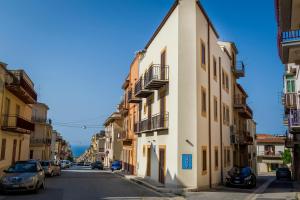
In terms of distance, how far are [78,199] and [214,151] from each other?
1102 cm

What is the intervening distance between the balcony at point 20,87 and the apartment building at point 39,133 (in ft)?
67.8

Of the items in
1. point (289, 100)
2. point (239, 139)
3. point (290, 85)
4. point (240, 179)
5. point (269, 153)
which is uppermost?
point (290, 85)

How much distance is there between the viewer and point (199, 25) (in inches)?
784

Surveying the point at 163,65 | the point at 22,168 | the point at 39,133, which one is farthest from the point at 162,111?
the point at 39,133

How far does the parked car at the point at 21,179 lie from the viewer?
14366mm

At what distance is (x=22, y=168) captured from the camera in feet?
52.9

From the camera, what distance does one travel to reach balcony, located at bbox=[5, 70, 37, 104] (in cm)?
2372

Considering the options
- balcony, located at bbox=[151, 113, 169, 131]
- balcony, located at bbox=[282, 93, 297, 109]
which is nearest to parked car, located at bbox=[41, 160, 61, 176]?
balcony, located at bbox=[151, 113, 169, 131]

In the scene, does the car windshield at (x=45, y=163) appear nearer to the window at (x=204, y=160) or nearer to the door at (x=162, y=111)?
the door at (x=162, y=111)

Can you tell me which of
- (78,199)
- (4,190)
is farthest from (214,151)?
(4,190)

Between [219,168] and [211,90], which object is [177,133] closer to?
[211,90]

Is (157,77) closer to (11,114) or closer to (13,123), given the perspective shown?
(13,123)

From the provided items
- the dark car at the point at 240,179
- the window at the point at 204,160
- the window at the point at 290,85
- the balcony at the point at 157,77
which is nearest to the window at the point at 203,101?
the window at the point at 204,160

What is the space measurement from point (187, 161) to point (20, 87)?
14.6 metres
